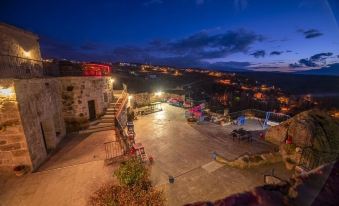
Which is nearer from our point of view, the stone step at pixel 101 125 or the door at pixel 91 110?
the stone step at pixel 101 125

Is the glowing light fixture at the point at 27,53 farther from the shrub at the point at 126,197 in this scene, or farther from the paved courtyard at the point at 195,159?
the shrub at the point at 126,197

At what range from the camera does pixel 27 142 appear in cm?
756

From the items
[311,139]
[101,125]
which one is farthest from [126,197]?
[311,139]

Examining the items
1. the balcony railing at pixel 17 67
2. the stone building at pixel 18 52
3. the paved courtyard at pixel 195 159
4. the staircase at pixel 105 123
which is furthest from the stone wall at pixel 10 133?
the paved courtyard at pixel 195 159

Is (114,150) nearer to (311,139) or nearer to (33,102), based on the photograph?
(33,102)

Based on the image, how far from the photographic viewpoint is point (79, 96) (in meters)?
13.0

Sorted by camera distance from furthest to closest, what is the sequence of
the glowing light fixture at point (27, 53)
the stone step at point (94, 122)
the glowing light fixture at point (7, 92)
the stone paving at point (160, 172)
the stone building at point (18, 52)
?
the stone step at point (94, 122), the glowing light fixture at point (27, 53), the stone building at point (18, 52), the glowing light fixture at point (7, 92), the stone paving at point (160, 172)

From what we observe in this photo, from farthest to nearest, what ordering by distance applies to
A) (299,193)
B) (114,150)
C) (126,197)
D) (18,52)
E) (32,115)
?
(18,52)
(114,150)
(32,115)
(126,197)
(299,193)

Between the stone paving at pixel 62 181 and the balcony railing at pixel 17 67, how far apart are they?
463 centimetres

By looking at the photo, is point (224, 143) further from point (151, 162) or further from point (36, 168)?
point (36, 168)

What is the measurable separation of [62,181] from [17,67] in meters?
8.46

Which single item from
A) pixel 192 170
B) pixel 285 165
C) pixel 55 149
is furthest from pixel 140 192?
pixel 285 165

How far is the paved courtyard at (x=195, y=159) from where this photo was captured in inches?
294

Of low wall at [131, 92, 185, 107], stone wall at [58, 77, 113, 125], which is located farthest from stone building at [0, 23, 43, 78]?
low wall at [131, 92, 185, 107]
